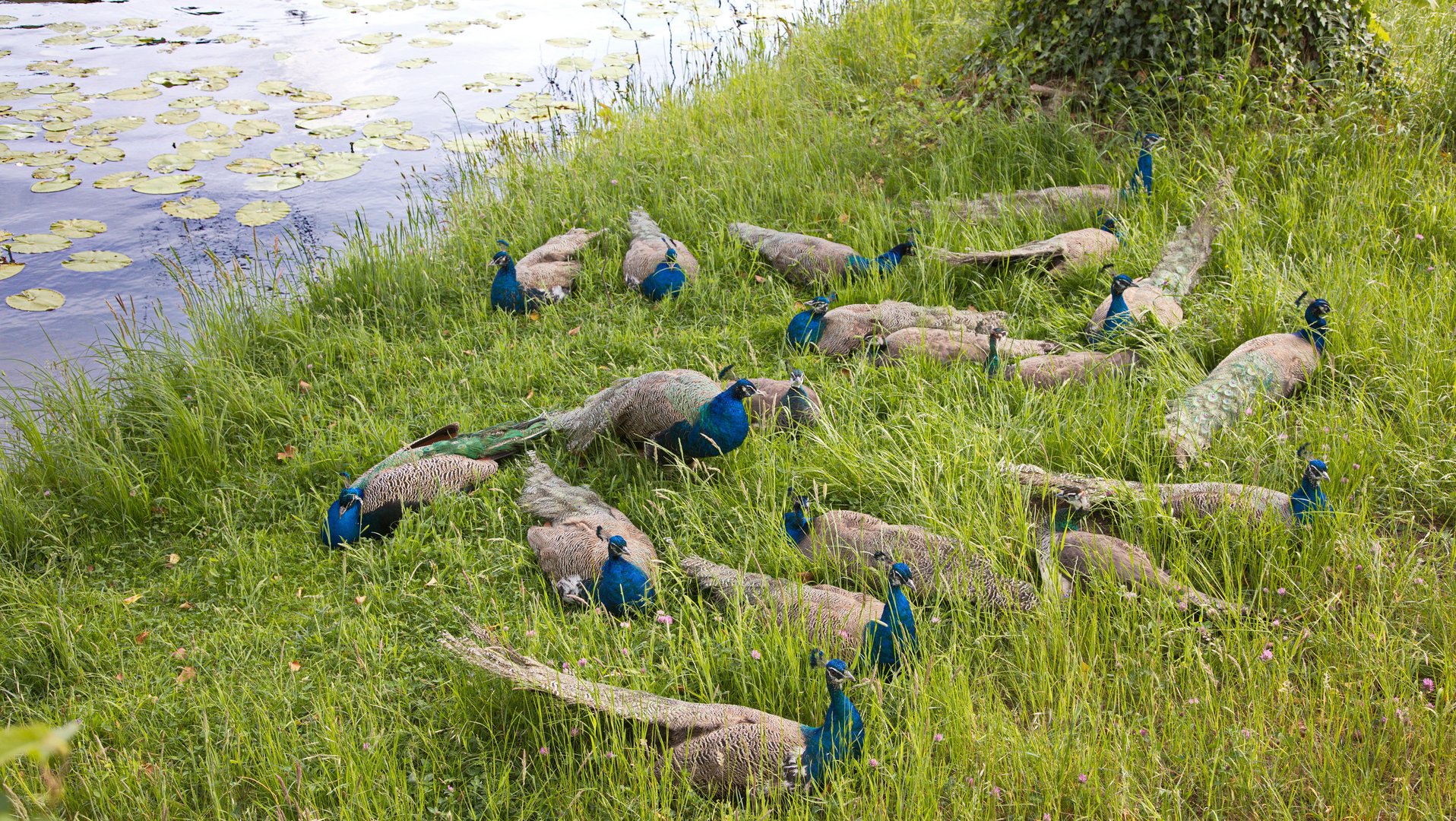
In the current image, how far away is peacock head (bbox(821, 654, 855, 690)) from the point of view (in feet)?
8.82

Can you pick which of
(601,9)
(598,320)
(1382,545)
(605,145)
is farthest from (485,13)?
(1382,545)

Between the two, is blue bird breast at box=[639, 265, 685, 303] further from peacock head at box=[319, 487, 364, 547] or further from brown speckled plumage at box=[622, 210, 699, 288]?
peacock head at box=[319, 487, 364, 547]

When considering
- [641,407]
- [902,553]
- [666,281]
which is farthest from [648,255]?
[902,553]

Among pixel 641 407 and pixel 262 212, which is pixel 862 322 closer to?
pixel 641 407

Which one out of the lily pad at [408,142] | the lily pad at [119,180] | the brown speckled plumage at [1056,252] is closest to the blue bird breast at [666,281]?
the brown speckled plumage at [1056,252]

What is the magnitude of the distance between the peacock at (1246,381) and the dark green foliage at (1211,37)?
7.81 ft

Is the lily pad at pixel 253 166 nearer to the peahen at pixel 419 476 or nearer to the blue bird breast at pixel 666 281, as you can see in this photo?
the blue bird breast at pixel 666 281

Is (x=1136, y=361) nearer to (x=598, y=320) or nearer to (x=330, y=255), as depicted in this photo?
(x=598, y=320)

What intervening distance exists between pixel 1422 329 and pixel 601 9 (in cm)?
1020

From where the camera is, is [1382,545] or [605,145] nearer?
[1382,545]

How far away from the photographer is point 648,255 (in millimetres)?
5879

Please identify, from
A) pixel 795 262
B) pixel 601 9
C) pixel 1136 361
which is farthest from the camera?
pixel 601 9

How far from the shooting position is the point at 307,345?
210 inches

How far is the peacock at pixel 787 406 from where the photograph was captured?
4.31m
